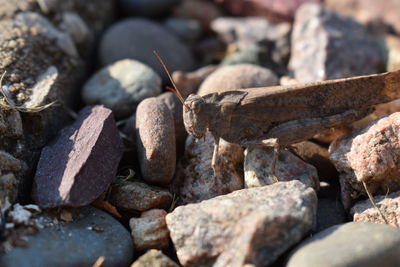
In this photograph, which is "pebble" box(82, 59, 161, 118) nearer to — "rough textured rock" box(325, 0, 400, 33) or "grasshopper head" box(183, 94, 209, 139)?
"grasshopper head" box(183, 94, 209, 139)

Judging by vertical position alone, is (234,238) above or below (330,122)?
below

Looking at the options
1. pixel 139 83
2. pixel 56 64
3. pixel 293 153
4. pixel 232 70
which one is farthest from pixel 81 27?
pixel 293 153

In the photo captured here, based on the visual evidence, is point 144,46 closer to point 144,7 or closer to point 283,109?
point 144,7

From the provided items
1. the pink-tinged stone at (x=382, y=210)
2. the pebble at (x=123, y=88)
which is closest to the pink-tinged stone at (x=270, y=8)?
the pebble at (x=123, y=88)

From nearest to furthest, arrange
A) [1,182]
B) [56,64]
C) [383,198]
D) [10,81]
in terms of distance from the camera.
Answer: [1,182] → [383,198] → [10,81] → [56,64]

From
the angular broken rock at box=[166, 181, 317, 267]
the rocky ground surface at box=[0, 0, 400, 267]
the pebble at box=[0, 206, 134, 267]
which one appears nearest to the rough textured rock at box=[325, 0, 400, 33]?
the rocky ground surface at box=[0, 0, 400, 267]

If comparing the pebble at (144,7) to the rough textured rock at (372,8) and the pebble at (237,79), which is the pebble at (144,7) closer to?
the pebble at (237,79)

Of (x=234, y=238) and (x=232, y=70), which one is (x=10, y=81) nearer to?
(x=232, y=70)
